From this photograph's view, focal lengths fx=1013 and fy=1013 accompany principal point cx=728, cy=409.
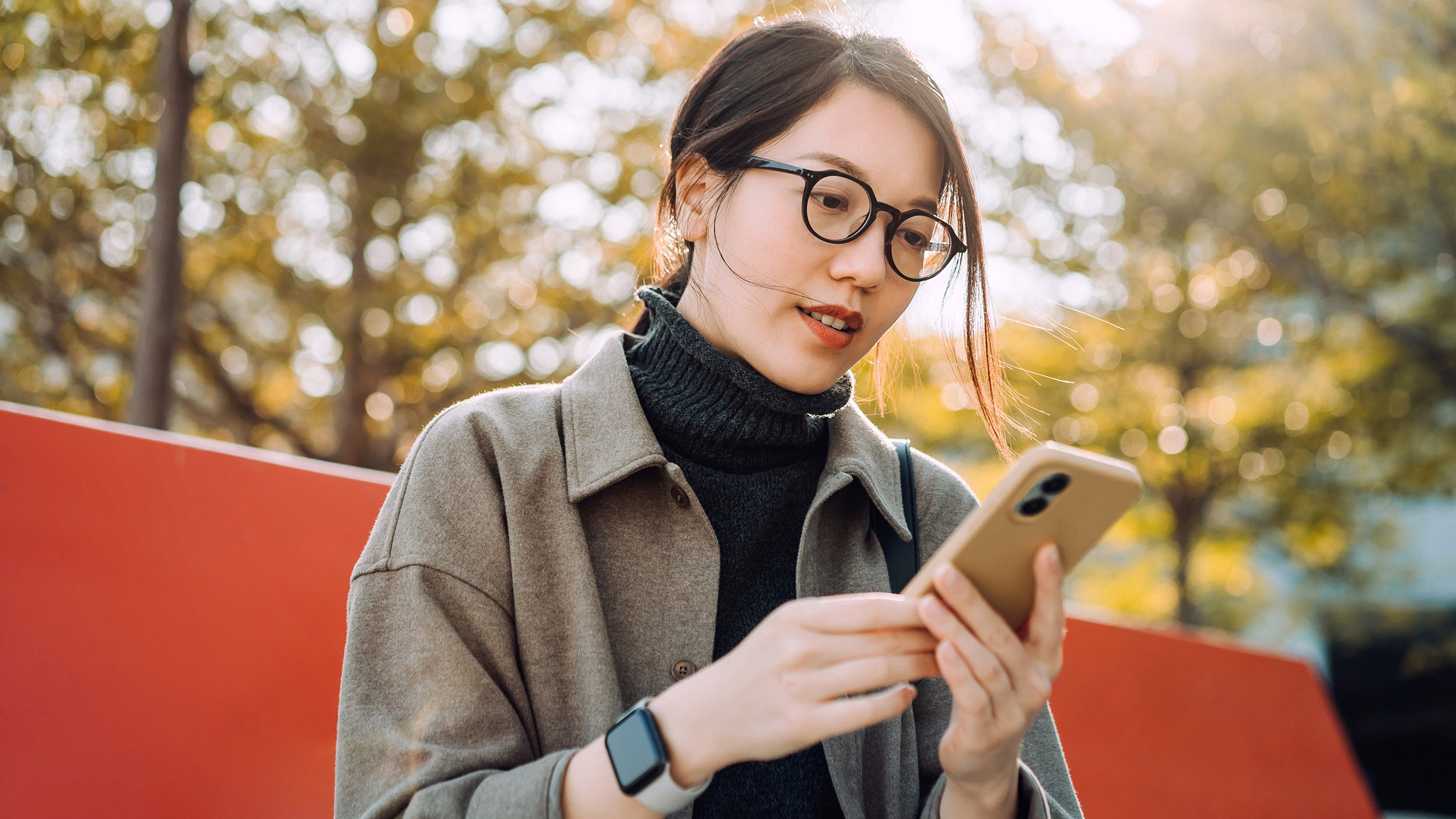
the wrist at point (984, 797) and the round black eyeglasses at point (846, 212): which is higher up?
the round black eyeglasses at point (846, 212)

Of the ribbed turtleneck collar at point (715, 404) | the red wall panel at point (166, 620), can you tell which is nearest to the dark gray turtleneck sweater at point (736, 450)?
the ribbed turtleneck collar at point (715, 404)

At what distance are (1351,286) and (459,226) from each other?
7.31 m

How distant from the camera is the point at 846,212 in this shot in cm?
183

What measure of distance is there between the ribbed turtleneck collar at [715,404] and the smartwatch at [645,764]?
698mm

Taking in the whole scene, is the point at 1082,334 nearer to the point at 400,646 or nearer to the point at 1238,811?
the point at 1238,811

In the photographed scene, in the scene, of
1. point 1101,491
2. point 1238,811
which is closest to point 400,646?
point 1101,491

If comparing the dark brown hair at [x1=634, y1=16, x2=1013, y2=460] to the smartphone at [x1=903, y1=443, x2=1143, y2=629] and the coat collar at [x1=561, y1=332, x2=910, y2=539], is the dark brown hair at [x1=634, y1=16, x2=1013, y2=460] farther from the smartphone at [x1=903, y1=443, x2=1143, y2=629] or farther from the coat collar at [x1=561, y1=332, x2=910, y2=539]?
the smartphone at [x1=903, y1=443, x2=1143, y2=629]

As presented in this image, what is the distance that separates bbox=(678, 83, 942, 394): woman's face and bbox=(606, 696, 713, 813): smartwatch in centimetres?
79

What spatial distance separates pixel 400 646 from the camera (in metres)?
1.53

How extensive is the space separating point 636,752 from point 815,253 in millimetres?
930

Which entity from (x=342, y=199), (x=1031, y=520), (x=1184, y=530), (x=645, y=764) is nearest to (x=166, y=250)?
(x=342, y=199)

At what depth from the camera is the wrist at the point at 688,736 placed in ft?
4.18

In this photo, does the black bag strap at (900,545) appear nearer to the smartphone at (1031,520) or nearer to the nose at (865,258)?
the nose at (865,258)

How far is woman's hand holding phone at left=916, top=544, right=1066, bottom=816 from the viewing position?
4.15 ft
